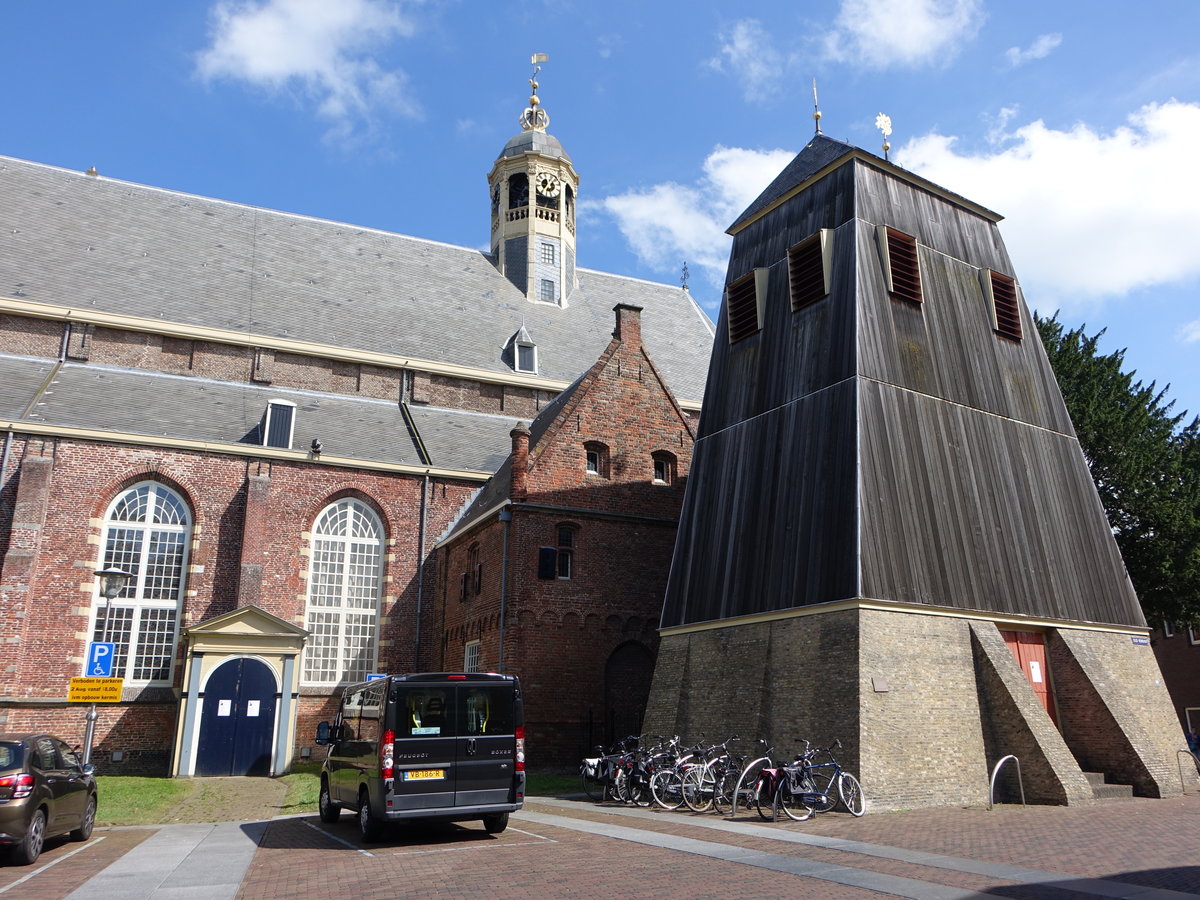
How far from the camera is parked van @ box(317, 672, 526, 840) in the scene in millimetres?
11172

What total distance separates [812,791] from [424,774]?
5494 millimetres

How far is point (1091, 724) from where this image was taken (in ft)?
52.7

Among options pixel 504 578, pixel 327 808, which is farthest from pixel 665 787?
pixel 504 578

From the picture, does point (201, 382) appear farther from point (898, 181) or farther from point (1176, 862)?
point (1176, 862)

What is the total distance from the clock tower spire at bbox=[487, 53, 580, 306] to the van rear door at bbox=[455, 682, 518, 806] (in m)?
26.9

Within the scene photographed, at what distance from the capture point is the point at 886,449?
1641 centimetres

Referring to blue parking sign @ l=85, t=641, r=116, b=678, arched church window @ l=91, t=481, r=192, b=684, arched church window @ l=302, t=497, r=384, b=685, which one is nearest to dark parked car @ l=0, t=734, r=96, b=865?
blue parking sign @ l=85, t=641, r=116, b=678

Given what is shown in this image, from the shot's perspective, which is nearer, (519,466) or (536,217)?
(519,466)

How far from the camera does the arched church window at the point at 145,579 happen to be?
77.5ft

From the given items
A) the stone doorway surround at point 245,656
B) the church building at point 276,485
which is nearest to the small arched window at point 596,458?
the church building at point 276,485

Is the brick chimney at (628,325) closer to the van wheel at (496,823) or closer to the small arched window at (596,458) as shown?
the small arched window at (596,458)

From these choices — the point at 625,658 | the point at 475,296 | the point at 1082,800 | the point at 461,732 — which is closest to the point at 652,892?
the point at 461,732

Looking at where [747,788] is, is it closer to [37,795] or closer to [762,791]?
[762,791]

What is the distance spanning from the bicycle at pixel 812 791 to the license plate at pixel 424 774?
4.71m
